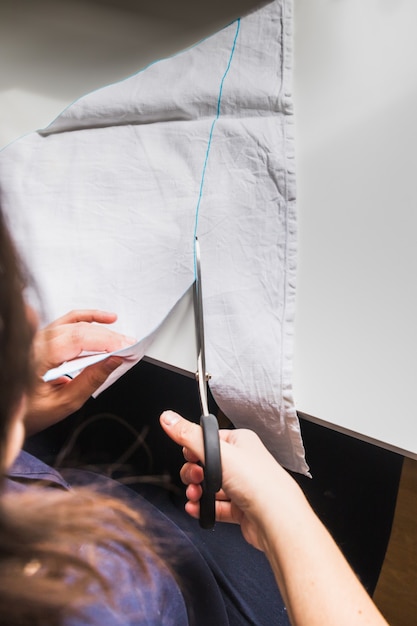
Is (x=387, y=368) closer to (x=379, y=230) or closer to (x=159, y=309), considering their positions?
(x=379, y=230)

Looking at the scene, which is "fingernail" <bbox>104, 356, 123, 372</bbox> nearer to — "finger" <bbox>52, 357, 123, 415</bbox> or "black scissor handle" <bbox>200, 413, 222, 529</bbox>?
"finger" <bbox>52, 357, 123, 415</bbox>

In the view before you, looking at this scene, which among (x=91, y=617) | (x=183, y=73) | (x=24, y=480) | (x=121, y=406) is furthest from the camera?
(x=121, y=406)

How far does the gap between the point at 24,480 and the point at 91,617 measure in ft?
0.53

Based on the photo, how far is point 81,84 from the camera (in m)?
0.69

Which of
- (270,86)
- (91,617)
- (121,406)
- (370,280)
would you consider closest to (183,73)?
(270,86)

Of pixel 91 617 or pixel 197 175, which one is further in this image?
pixel 197 175

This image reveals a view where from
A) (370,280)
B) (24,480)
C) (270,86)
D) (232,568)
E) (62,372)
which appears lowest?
(232,568)

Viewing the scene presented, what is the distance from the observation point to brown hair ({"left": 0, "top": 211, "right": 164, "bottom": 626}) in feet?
0.88

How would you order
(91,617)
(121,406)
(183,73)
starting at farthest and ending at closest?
(121,406)
(183,73)
(91,617)

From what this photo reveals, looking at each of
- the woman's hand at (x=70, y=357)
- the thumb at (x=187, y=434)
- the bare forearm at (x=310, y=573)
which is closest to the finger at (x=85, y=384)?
the woman's hand at (x=70, y=357)

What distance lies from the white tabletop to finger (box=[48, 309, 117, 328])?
0.22ft

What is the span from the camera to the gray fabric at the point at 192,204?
0.53m

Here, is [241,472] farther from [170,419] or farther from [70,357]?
[70,357]

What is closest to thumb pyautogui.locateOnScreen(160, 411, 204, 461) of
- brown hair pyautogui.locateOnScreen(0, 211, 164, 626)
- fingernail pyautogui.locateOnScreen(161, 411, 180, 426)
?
fingernail pyautogui.locateOnScreen(161, 411, 180, 426)
